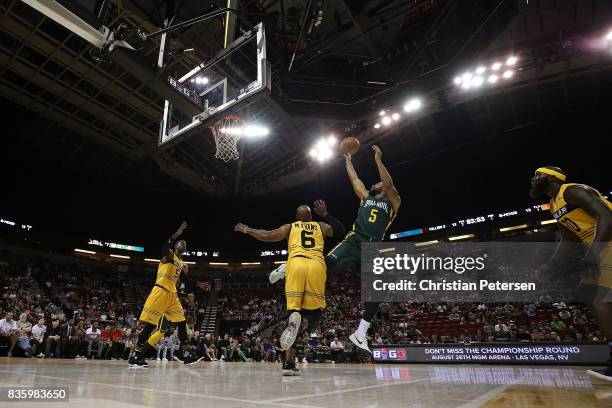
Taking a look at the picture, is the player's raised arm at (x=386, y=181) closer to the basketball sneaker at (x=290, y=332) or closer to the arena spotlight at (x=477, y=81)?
the basketball sneaker at (x=290, y=332)

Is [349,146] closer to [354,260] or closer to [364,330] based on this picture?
[354,260]

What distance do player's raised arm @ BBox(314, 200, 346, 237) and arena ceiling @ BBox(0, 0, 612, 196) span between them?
5000 mm

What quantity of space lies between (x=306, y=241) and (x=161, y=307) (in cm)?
347

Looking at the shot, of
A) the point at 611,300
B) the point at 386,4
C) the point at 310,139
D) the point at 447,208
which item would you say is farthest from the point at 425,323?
→ the point at 611,300

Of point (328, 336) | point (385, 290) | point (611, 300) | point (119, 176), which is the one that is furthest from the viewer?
point (119, 176)

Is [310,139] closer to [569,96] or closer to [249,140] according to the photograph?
[249,140]

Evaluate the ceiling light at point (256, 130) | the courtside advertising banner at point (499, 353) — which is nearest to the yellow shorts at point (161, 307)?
the courtside advertising banner at point (499, 353)

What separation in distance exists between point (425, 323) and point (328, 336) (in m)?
4.81

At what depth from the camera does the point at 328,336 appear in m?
18.7

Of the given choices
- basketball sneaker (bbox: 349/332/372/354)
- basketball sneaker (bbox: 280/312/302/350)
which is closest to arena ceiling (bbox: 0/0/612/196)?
basketball sneaker (bbox: 280/312/302/350)

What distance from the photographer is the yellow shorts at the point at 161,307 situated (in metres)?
6.62

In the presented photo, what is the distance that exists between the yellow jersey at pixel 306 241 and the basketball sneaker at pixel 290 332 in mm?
711

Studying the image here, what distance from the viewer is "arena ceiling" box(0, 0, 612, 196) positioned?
11.1m

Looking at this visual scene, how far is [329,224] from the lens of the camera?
16.6 ft
